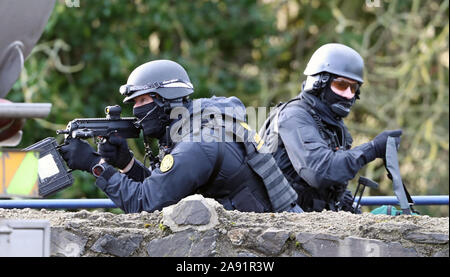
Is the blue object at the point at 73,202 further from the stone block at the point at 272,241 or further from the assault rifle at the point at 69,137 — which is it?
the stone block at the point at 272,241

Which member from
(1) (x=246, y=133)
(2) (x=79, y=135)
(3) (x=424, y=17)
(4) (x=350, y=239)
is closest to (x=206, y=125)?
(1) (x=246, y=133)

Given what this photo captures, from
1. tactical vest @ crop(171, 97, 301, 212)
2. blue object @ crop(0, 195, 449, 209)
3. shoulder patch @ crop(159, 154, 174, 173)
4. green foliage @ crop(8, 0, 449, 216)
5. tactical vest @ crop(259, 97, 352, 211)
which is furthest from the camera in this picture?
green foliage @ crop(8, 0, 449, 216)

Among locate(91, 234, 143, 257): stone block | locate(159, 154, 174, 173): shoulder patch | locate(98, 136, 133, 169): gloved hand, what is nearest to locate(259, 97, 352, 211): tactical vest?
locate(98, 136, 133, 169): gloved hand

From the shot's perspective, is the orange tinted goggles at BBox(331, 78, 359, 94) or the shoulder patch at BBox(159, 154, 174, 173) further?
the orange tinted goggles at BBox(331, 78, 359, 94)

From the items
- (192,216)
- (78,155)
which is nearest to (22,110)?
(192,216)

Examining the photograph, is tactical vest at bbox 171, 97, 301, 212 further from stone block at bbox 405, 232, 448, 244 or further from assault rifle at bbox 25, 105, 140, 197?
stone block at bbox 405, 232, 448, 244

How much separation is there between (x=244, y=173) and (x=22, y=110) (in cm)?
213

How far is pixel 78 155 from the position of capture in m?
5.68

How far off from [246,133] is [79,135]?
85 cm

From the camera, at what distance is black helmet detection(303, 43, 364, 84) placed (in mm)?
6594

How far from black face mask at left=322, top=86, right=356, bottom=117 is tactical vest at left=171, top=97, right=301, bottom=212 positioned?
35.5 inches

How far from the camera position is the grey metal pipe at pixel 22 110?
3.55 m

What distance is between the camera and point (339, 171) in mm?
6148
